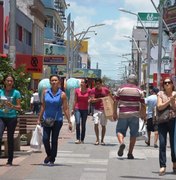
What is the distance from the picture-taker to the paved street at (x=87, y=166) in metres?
11.5

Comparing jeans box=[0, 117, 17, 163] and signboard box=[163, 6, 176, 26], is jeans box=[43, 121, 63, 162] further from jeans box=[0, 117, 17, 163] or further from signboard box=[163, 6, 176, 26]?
signboard box=[163, 6, 176, 26]

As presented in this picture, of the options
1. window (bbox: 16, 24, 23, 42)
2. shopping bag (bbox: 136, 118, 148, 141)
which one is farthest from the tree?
window (bbox: 16, 24, 23, 42)

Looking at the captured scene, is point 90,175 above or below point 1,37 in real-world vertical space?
below

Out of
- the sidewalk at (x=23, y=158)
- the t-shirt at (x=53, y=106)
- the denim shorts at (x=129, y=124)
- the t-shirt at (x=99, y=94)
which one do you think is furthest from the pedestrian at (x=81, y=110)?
the t-shirt at (x=53, y=106)

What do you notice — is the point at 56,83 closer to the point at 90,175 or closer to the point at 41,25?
the point at 90,175

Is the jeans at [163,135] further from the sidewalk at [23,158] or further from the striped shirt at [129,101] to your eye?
the sidewalk at [23,158]

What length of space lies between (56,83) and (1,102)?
1.16 metres

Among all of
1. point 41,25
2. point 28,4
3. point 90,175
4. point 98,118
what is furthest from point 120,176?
point 41,25

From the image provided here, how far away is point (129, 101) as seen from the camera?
14281 mm

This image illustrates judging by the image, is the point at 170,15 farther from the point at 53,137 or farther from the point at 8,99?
the point at 8,99

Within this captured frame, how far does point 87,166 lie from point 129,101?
2.05 metres

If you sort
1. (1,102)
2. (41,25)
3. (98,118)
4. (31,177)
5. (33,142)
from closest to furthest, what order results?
(31,177) < (1,102) < (33,142) < (98,118) < (41,25)

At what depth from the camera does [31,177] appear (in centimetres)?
1112

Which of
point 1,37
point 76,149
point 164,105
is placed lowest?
point 76,149
